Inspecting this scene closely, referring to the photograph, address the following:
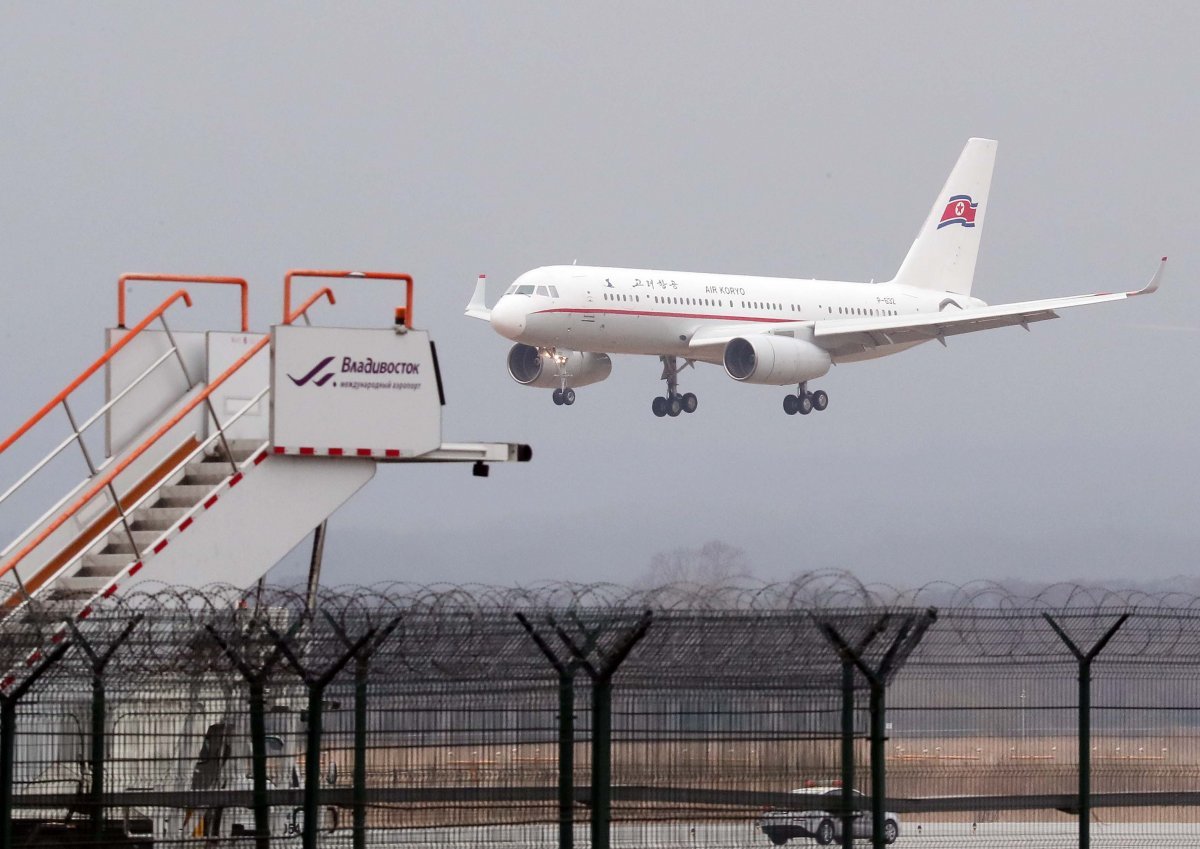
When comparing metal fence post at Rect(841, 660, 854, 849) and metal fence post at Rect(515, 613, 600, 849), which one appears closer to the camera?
metal fence post at Rect(515, 613, 600, 849)

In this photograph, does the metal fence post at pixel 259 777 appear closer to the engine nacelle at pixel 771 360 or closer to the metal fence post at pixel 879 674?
the metal fence post at pixel 879 674

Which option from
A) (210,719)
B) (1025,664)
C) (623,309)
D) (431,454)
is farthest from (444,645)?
(623,309)

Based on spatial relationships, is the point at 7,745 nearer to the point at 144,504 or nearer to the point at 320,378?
the point at 144,504

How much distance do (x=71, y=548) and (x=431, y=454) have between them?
11.5 feet

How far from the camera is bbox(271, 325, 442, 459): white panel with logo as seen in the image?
55.3 feet

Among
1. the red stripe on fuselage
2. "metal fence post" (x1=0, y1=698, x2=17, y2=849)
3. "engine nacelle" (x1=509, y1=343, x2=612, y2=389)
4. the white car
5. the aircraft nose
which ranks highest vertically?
the red stripe on fuselage

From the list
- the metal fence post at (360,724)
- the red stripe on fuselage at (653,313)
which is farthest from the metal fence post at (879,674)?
the red stripe on fuselage at (653,313)

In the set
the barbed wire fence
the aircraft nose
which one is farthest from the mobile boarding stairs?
the aircraft nose

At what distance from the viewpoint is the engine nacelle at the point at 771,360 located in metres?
57.1

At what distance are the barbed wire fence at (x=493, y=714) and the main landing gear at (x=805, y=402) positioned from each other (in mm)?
50854

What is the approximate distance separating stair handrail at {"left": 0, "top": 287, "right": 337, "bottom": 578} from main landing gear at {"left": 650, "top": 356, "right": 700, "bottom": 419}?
137 feet

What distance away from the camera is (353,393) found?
17.0 metres

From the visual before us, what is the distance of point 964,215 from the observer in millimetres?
86312

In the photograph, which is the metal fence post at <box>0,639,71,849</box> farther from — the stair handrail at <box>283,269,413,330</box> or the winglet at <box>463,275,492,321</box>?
the winglet at <box>463,275,492,321</box>
